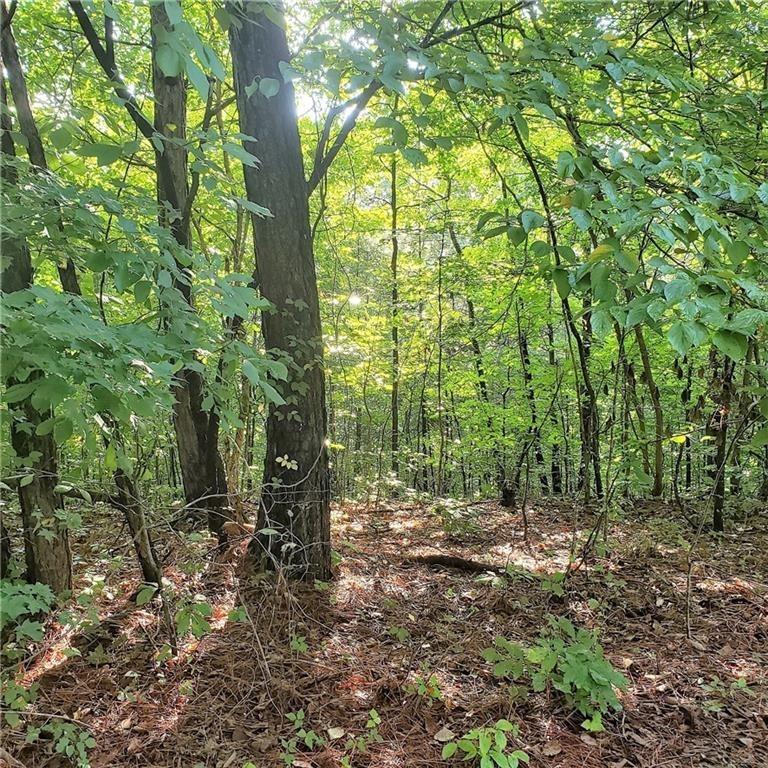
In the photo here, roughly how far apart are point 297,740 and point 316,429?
6.32 ft

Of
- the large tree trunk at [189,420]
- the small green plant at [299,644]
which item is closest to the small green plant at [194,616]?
the small green plant at [299,644]

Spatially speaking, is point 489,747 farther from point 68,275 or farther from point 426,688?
point 68,275

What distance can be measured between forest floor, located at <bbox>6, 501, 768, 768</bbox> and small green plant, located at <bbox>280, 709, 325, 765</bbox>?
0.03 m

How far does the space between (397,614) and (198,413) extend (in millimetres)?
2276

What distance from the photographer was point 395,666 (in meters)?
2.87

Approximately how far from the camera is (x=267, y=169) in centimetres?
359

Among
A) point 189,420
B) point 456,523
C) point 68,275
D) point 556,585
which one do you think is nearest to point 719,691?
point 556,585

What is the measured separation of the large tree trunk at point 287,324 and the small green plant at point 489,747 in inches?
63.9

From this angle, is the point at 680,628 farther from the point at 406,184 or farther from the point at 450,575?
the point at 406,184

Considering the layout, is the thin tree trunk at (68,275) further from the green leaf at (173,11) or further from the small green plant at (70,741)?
the green leaf at (173,11)

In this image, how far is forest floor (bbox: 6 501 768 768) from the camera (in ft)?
7.59

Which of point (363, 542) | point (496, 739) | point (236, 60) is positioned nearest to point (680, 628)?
point (496, 739)

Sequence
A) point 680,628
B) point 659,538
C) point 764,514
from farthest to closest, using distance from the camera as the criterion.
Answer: point 764,514, point 659,538, point 680,628

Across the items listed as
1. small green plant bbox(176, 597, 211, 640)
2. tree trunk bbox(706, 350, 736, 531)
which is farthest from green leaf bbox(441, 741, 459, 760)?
tree trunk bbox(706, 350, 736, 531)
